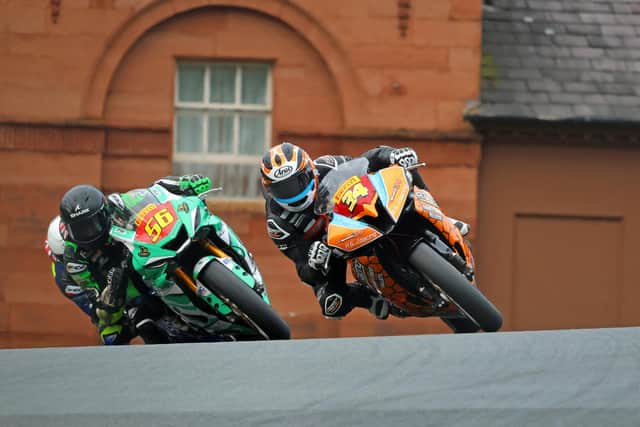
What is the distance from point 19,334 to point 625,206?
839 cm

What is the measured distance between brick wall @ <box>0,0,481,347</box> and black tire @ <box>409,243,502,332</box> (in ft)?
37.1

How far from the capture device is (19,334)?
1783cm

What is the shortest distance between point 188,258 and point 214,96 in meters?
10.8

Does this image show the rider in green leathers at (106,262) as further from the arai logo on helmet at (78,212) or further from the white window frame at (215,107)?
the white window frame at (215,107)

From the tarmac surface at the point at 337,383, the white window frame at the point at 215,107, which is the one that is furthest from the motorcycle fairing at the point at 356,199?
the white window frame at the point at 215,107

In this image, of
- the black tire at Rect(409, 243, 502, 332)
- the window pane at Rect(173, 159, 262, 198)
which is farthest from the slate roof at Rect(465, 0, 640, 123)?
the black tire at Rect(409, 243, 502, 332)

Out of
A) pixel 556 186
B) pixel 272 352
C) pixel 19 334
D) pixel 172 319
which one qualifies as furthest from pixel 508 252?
pixel 272 352

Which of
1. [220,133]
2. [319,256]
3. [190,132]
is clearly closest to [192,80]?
[190,132]

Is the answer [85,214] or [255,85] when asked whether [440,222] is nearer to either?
[85,214]

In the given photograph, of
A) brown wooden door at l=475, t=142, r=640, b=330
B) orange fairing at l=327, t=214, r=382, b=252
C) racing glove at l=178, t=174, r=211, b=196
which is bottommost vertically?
brown wooden door at l=475, t=142, r=640, b=330

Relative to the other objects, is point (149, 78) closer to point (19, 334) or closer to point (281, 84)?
point (281, 84)

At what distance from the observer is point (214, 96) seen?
1848 cm

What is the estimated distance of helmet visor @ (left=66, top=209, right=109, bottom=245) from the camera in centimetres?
783

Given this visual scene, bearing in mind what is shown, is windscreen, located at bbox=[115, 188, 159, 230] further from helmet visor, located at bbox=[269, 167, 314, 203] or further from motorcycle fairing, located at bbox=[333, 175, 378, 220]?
motorcycle fairing, located at bbox=[333, 175, 378, 220]
